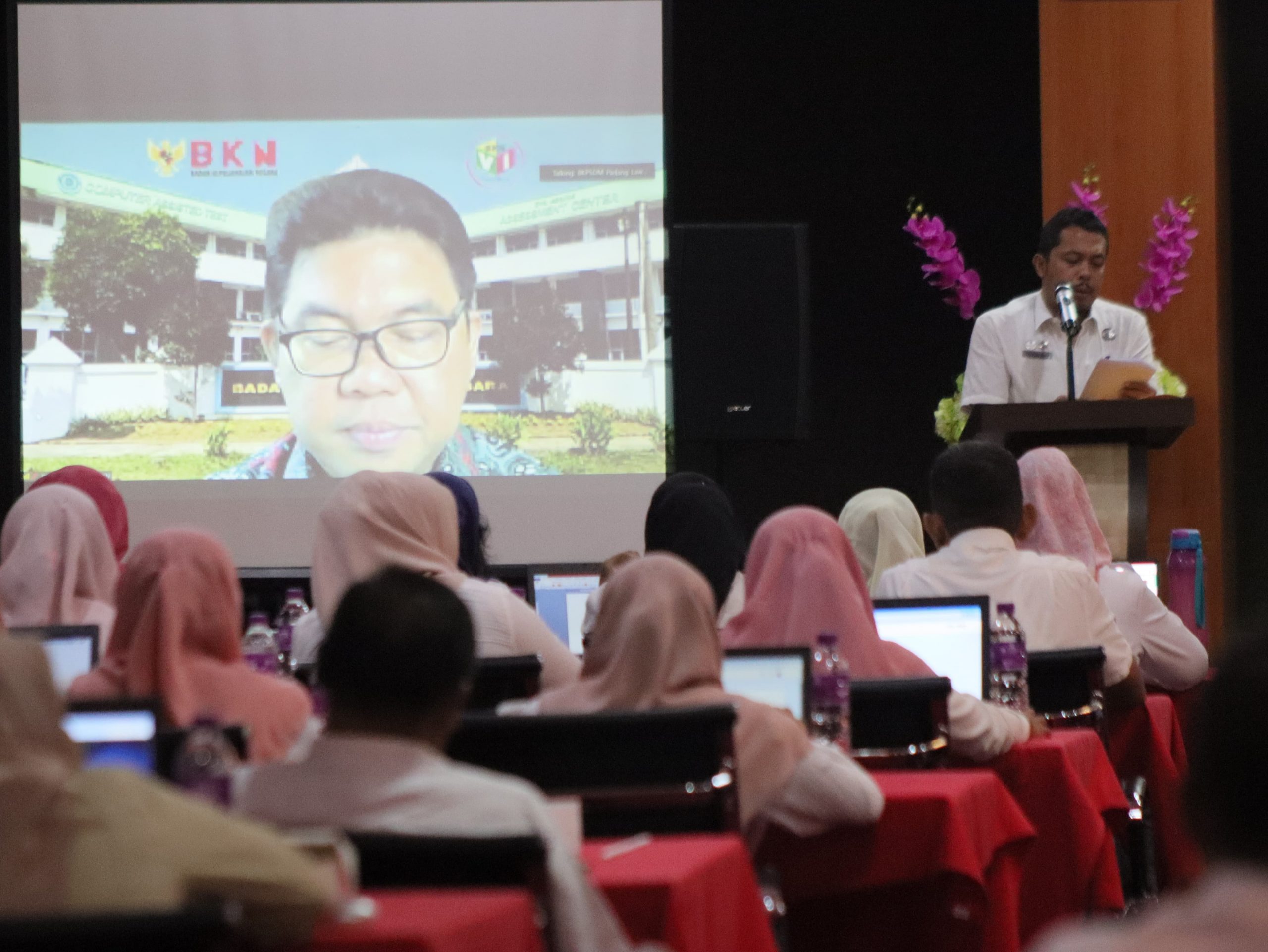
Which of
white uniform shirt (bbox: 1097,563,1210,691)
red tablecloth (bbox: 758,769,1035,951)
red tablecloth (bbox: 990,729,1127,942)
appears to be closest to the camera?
red tablecloth (bbox: 758,769,1035,951)

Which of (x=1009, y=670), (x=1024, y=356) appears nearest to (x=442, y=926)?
(x=1009, y=670)

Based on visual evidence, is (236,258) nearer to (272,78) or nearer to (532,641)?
(272,78)

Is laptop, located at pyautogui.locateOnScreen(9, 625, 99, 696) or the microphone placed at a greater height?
the microphone

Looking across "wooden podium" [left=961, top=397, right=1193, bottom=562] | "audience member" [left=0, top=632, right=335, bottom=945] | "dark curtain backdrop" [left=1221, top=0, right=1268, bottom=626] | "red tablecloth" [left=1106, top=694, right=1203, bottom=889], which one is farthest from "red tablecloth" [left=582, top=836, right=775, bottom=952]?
"dark curtain backdrop" [left=1221, top=0, right=1268, bottom=626]

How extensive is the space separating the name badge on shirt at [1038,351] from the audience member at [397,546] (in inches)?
127

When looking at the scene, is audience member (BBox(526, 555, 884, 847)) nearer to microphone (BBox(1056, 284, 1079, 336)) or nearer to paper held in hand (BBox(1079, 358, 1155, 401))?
paper held in hand (BBox(1079, 358, 1155, 401))

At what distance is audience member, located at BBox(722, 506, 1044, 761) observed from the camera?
11.1 feet

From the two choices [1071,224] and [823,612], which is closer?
[823,612]

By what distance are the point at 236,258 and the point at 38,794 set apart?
5839mm

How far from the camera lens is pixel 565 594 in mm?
6508

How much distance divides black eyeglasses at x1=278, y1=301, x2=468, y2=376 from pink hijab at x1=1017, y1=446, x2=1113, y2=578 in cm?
312

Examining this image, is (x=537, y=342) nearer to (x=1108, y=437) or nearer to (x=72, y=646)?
(x=1108, y=437)

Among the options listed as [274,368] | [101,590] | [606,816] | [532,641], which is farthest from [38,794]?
[274,368]

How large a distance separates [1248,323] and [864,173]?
190cm
